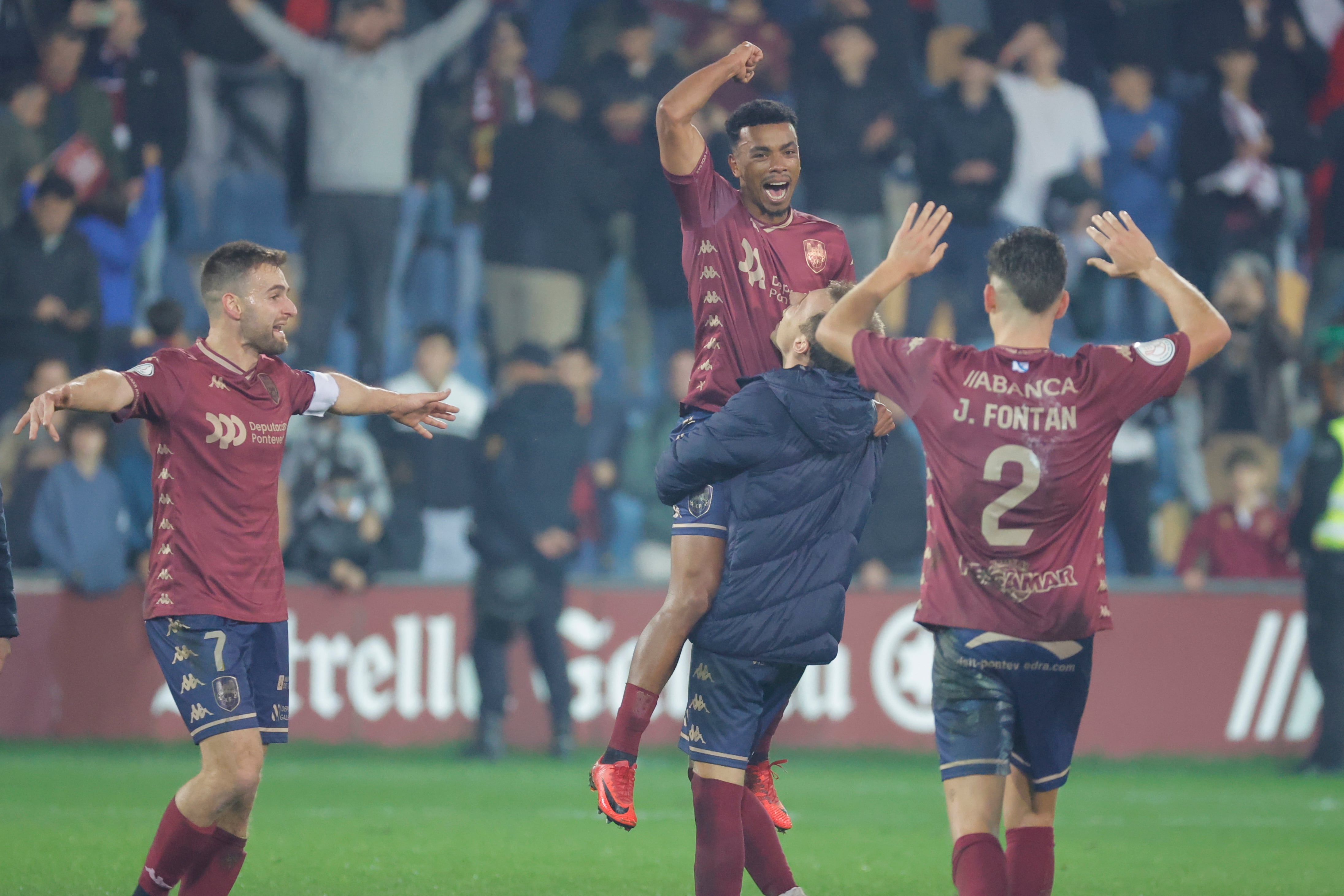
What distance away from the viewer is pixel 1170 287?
4.52m

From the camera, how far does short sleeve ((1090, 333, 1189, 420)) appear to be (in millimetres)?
4398

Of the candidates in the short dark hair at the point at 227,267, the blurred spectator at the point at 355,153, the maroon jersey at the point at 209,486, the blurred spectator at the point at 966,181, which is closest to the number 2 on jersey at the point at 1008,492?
the maroon jersey at the point at 209,486

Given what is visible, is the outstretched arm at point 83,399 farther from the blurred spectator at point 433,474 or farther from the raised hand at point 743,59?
the blurred spectator at point 433,474

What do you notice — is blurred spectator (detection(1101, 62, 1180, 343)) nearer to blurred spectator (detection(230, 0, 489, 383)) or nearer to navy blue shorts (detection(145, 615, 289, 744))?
→ blurred spectator (detection(230, 0, 489, 383))

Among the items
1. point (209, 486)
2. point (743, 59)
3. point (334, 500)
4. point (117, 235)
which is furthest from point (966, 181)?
point (209, 486)

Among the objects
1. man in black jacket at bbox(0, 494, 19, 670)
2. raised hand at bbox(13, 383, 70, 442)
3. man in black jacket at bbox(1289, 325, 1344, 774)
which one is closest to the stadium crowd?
man in black jacket at bbox(1289, 325, 1344, 774)

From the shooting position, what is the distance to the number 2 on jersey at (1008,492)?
4.34 meters

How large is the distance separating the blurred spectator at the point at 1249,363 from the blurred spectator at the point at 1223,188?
0.73ft

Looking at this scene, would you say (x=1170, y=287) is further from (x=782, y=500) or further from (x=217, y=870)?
(x=217, y=870)

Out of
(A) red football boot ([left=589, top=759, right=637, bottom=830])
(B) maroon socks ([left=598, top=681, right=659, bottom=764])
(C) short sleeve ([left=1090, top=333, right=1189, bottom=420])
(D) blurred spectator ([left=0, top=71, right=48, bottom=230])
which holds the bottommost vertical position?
(A) red football boot ([left=589, top=759, right=637, bottom=830])

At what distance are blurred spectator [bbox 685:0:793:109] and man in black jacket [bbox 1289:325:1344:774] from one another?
4749 millimetres

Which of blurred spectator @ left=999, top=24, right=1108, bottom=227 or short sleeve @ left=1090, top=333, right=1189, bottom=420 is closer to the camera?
short sleeve @ left=1090, top=333, right=1189, bottom=420

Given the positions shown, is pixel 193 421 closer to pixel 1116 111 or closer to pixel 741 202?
pixel 741 202

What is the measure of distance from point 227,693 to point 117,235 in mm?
7659
